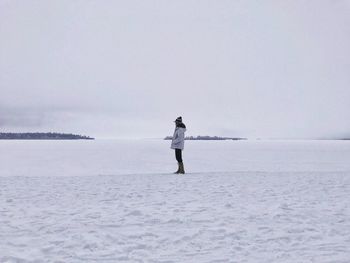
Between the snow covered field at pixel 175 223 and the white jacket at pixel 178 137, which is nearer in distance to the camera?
the snow covered field at pixel 175 223

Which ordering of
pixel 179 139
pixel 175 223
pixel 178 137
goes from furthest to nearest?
pixel 178 137, pixel 179 139, pixel 175 223

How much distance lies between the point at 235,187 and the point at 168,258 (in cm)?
775

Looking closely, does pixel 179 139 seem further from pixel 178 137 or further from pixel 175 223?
pixel 175 223

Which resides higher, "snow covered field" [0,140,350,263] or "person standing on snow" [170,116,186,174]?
"person standing on snow" [170,116,186,174]

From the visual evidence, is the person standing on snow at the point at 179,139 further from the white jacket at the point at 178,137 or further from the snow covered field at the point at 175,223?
the snow covered field at the point at 175,223

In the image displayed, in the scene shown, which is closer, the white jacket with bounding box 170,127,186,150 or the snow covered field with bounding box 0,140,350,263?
the snow covered field with bounding box 0,140,350,263

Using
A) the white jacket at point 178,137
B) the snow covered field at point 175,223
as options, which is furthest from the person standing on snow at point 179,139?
the snow covered field at point 175,223

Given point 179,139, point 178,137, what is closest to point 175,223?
point 179,139

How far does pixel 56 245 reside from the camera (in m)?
6.50

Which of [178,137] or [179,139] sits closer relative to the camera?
[179,139]

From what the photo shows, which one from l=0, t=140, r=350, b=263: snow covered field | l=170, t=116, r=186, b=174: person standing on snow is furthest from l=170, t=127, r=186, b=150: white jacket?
l=0, t=140, r=350, b=263: snow covered field

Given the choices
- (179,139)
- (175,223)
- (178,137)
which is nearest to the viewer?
(175,223)

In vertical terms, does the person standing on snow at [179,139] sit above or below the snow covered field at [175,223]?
above

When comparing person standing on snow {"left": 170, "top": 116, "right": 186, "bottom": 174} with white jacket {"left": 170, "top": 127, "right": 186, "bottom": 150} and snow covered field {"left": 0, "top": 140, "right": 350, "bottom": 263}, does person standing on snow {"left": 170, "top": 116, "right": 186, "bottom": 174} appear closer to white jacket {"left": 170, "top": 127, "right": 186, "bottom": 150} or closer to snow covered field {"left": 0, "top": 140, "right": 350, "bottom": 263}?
white jacket {"left": 170, "top": 127, "right": 186, "bottom": 150}
